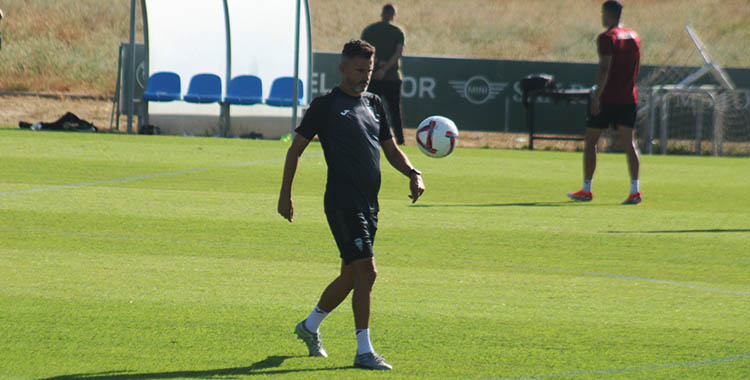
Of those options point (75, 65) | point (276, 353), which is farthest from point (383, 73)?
point (75, 65)

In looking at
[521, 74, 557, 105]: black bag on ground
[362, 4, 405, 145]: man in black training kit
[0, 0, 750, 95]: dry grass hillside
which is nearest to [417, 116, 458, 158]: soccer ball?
Result: [362, 4, 405, 145]: man in black training kit

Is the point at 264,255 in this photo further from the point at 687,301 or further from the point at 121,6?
the point at 121,6

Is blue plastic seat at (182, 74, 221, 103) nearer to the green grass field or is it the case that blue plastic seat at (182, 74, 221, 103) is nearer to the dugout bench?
the dugout bench

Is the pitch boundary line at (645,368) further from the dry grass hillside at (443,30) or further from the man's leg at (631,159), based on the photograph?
the dry grass hillside at (443,30)

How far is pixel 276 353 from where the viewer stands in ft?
17.7

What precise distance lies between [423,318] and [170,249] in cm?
291

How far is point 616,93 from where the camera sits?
40.5ft

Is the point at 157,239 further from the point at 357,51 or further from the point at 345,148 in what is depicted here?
the point at 357,51

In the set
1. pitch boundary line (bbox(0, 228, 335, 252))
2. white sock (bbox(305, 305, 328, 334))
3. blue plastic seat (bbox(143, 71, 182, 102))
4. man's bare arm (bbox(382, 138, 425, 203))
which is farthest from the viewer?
blue plastic seat (bbox(143, 71, 182, 102))

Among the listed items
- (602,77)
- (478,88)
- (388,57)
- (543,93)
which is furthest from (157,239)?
(478,88)

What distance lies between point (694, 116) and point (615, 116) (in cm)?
1155

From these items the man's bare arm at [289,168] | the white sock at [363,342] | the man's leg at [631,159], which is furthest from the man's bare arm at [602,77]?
the white sock at [363,342]

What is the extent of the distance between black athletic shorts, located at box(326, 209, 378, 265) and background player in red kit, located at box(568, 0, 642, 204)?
7.47 m

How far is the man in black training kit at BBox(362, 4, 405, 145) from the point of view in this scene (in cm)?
1822
